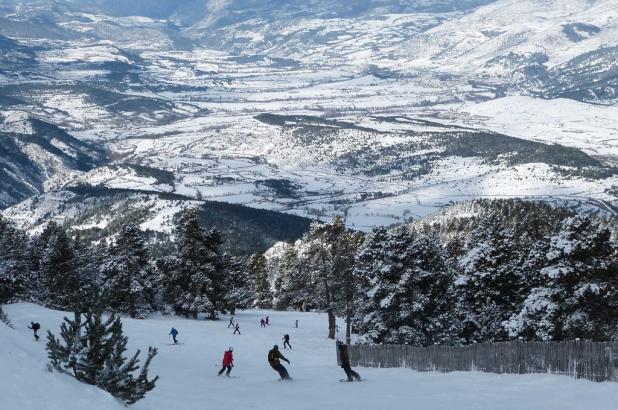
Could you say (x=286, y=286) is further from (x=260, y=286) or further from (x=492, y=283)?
(x=492, y=283)

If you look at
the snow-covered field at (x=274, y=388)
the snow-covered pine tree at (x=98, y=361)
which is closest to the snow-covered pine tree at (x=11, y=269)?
the snow-covered field at (x=274, y=388)

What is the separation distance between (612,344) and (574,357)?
1.82 meters

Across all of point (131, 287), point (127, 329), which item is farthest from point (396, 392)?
point (131, 287)

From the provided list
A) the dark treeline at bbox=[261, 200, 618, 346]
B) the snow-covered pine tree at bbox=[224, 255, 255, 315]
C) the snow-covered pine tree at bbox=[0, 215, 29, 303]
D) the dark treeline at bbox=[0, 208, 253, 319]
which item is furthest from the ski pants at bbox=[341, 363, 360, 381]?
the snow-covered pine tree at bbox=[224, 255, 255, 315]

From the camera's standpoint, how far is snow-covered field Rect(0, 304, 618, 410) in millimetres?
17609

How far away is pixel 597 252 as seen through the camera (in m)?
42.9

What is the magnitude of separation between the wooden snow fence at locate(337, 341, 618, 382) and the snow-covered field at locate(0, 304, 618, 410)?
0.51 metres

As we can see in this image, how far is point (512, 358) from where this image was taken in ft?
98.5

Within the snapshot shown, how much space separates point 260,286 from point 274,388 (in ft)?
320

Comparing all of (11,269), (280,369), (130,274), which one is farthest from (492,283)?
(11,269)

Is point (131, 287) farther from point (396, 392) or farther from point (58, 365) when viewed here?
point (58, 365)

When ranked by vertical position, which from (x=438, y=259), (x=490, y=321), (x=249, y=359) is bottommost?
(x=249, y=359)

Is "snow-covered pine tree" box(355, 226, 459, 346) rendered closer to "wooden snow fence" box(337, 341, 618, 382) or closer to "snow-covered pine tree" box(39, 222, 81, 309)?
"wooden snow fence" box(337, 341, 618, 382)

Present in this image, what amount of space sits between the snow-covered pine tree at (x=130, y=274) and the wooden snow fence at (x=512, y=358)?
38578 millimetres
